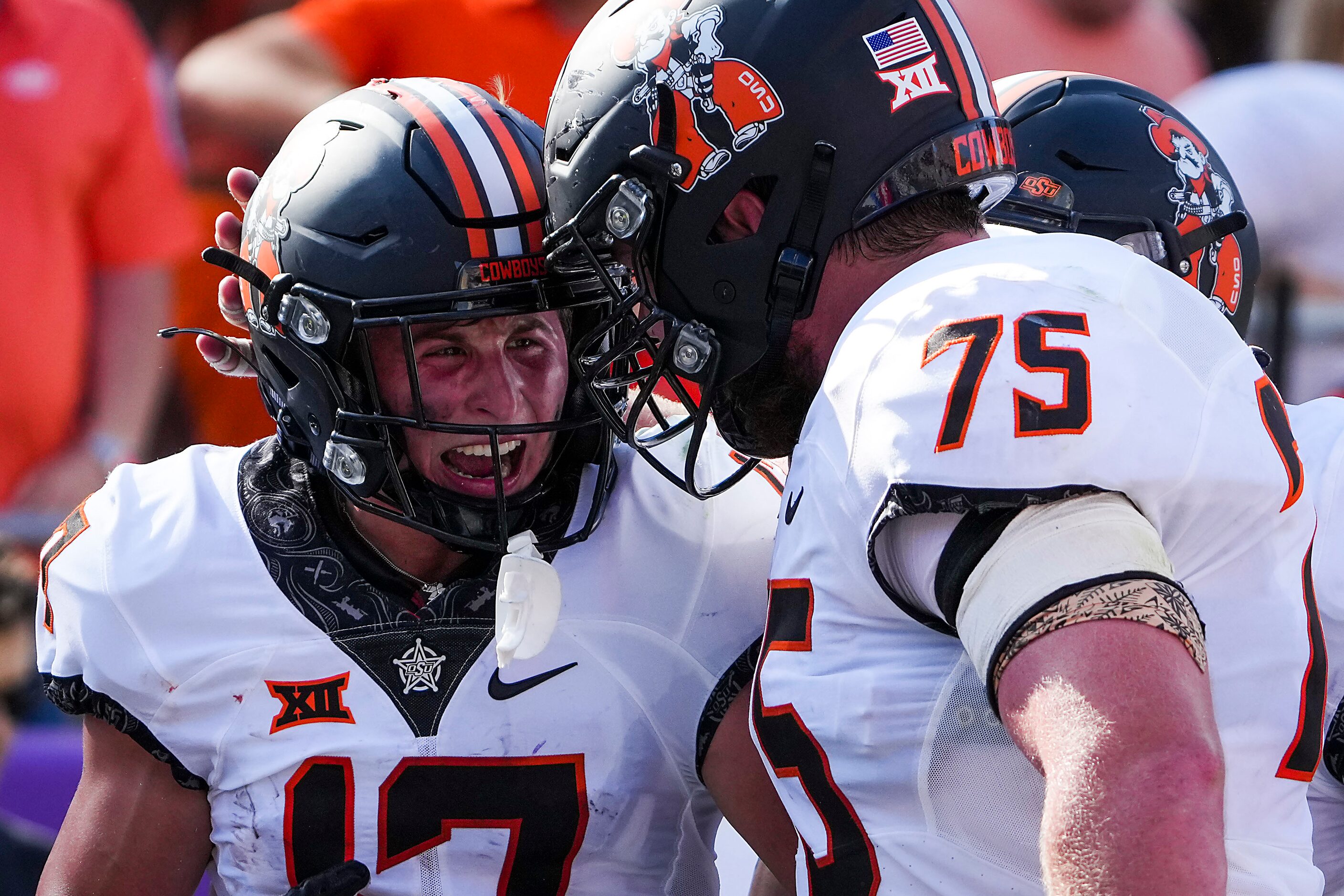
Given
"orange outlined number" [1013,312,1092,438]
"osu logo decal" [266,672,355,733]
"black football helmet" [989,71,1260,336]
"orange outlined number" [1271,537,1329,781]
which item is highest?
"orange outlined number" [1013,312,1092,438]

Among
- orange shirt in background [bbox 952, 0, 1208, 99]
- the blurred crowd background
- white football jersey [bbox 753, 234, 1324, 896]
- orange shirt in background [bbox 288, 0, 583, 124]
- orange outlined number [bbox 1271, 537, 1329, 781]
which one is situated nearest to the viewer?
white football jersey [bbox 753, 234, 1324, 896]

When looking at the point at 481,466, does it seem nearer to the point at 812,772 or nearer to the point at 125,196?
the point at 812,772

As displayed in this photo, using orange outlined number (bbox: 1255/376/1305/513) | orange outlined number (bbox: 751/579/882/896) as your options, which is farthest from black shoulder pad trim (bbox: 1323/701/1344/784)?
orange outlined number (bbox: 751/579/882/896)

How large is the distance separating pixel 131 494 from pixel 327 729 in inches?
17.8

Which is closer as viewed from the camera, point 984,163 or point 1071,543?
point 1071,543

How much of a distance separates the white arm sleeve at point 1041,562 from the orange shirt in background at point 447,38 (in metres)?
2.44

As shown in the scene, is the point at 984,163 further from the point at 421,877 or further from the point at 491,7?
the point at 491,7

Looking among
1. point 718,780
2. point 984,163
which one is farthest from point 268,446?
point 984,163

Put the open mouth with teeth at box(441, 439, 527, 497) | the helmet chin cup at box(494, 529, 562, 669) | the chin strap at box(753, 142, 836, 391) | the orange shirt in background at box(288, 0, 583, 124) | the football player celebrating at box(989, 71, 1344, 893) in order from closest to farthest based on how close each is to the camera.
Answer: the chin strap at box(753, 142, 836, 391) → the helmet chin cup at box(494, 529, 562, 669) → the open mouth with teeth at box(441, 439, 527, 497) → the football player celebrating at box(989, 71, 1344, 893) → the orange shirt in background at box(288, 0, 583, 124)

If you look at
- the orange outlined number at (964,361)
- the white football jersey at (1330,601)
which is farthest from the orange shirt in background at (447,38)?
the orange outlined number at (964,361)

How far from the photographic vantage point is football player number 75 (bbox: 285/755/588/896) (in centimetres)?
181

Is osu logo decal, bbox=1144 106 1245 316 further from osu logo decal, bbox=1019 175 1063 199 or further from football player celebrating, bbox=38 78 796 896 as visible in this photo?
football player celebrating, bbox=38 78 796 896

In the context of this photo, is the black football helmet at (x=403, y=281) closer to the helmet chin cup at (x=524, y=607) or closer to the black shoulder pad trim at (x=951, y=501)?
the helmet chin cup at (x=524, y=607)

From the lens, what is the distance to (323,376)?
188cm
